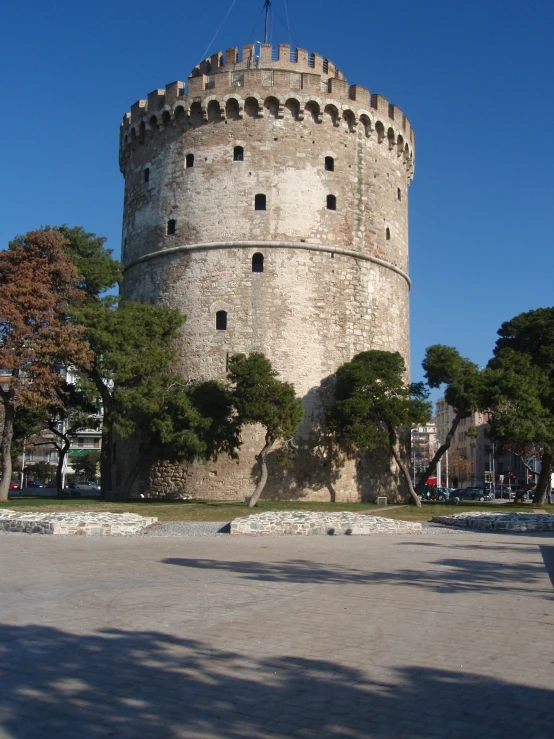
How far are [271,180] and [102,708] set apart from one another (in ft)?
75.4

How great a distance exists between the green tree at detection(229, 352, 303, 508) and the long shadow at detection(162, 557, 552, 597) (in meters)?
10.9

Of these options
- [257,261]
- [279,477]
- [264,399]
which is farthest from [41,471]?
[264,399]

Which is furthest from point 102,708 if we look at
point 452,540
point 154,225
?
point 154,225

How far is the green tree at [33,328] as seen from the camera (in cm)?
2133

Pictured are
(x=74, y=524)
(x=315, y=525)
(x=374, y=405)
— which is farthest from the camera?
(x=374, y=405)

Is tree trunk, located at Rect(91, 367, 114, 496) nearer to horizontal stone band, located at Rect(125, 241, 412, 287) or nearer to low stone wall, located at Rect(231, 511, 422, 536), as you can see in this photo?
horizontal stone band, located at Rect(125, 241, 412, 287)

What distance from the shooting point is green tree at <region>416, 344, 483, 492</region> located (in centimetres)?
2469

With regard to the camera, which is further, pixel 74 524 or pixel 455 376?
pixel 455 376

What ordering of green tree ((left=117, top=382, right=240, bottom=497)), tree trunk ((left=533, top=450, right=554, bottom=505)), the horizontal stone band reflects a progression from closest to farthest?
green tree ((left=117, top=382, right=240, bottom=497)), the horizontal stone band, tree trunk ((left=533, top=450, right=554, bottom=505))

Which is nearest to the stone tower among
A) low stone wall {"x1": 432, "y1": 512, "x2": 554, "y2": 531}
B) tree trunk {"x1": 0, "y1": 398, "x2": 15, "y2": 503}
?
tree trunk {"x1": 0, "y1": 398, "x2": 15, "y2": 503}

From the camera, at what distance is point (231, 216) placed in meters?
25.5

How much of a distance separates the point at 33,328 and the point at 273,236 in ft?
27.4

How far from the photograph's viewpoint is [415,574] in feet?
29.3

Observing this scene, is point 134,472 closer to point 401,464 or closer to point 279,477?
point 279,477
